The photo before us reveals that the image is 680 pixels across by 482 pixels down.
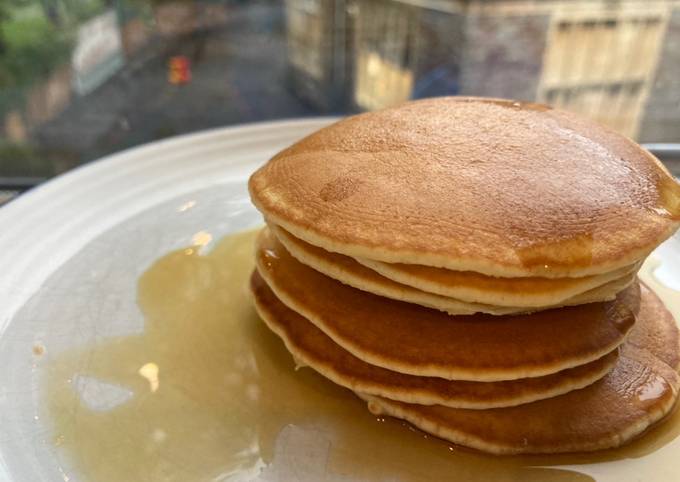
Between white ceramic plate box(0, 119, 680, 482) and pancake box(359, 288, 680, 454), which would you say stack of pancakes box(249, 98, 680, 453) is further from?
white ceramic plate box(0, 119, 680, 482)

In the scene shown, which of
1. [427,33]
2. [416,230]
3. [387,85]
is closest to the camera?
[416,230]

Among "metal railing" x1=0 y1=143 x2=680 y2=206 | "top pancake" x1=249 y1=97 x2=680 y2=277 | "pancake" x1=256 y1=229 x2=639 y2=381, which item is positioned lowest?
"metal railing" x1=0 y1=143 x2=680 y2=206

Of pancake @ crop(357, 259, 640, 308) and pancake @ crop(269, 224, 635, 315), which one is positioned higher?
pancake @ crop(357, 259, 640, 308)

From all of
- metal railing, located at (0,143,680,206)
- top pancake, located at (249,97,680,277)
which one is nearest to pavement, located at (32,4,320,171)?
metal railing, located at (0,143,680,206)

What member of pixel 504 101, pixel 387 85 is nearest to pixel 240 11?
pixel 387 85

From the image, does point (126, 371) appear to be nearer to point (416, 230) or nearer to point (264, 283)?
point (264, 283)

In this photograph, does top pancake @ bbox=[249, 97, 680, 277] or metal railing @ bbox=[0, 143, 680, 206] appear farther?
metal railing @ bbox=[0, 143, 680, 206]

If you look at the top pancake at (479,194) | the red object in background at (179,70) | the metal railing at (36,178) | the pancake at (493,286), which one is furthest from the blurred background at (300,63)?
the pancake at (493,286)
